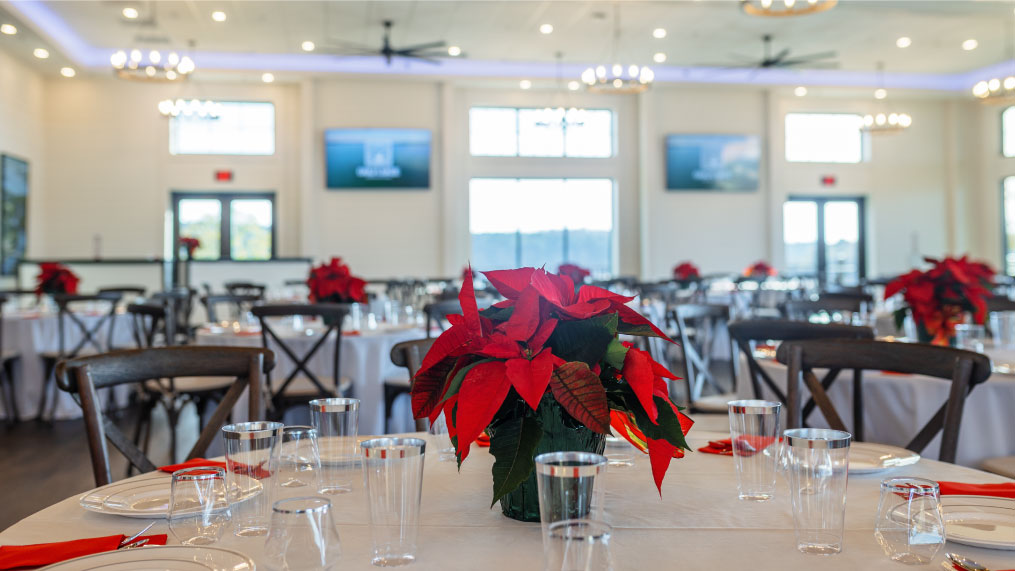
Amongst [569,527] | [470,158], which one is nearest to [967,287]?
[569,527]

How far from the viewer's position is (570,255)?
13641 millimetres

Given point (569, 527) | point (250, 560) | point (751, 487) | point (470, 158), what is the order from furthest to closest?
1. point (470, 158)
2. point (751, 487)
3. point (250, 560)
4. point (569, 527)

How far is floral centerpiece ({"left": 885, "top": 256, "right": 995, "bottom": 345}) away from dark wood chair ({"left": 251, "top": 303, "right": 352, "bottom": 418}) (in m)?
2.47

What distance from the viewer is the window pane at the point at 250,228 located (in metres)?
12.7

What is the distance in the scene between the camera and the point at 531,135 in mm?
13430

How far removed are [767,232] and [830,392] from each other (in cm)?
1135

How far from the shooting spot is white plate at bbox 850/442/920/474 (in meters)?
1.42

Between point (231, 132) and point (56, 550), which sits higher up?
point (231, 132)

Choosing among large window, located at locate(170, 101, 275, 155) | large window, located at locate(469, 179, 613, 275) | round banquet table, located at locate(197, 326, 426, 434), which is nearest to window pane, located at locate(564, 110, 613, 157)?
large window, located at locate(469, 179, 613, 275)

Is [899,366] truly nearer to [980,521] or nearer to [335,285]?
[980,521]

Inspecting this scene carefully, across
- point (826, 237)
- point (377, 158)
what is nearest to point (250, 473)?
point (377, 158)

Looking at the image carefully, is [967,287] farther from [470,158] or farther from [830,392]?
[470,158]

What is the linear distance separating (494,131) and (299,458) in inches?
488

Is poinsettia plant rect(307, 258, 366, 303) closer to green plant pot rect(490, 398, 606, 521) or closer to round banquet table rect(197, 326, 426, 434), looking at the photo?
round banquet table rect(197, 326, 426, 434)
